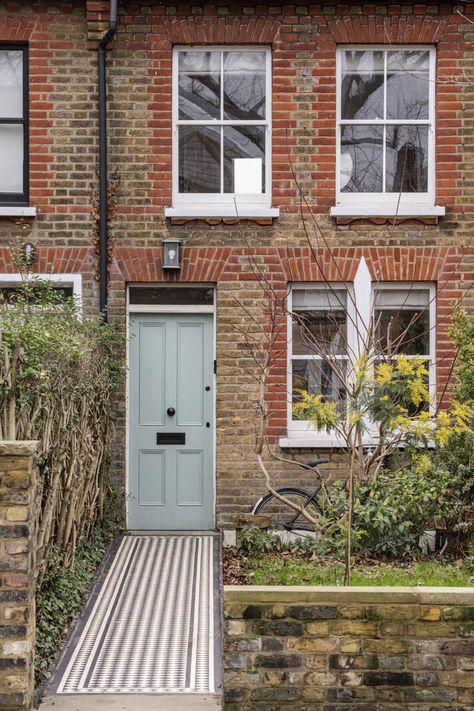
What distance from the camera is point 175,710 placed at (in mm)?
5891

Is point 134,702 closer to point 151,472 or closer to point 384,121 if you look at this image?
point 151,472

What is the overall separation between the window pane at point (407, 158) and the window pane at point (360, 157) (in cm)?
13

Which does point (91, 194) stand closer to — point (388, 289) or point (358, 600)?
point (388, 289)

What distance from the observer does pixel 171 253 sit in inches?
423

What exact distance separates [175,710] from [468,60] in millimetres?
8273

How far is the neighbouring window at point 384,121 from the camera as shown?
1107 cm

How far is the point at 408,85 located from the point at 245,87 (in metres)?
1.96

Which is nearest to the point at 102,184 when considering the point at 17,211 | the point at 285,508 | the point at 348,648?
the point at 17,211

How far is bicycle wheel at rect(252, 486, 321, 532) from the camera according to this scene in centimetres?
996

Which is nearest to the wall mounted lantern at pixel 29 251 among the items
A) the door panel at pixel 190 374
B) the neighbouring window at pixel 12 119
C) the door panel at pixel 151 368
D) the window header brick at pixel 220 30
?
the neighbouring window at pixel 12 119

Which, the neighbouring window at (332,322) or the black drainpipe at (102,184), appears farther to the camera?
the neighbouring window at (332,322)

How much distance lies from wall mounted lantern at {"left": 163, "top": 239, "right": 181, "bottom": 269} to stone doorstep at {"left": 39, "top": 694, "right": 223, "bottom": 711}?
5.67 meters

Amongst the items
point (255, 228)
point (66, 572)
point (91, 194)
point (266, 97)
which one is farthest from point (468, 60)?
point (66, 572)

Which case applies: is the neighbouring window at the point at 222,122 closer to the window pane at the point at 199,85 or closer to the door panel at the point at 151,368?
the window pane at the point at 199,85
